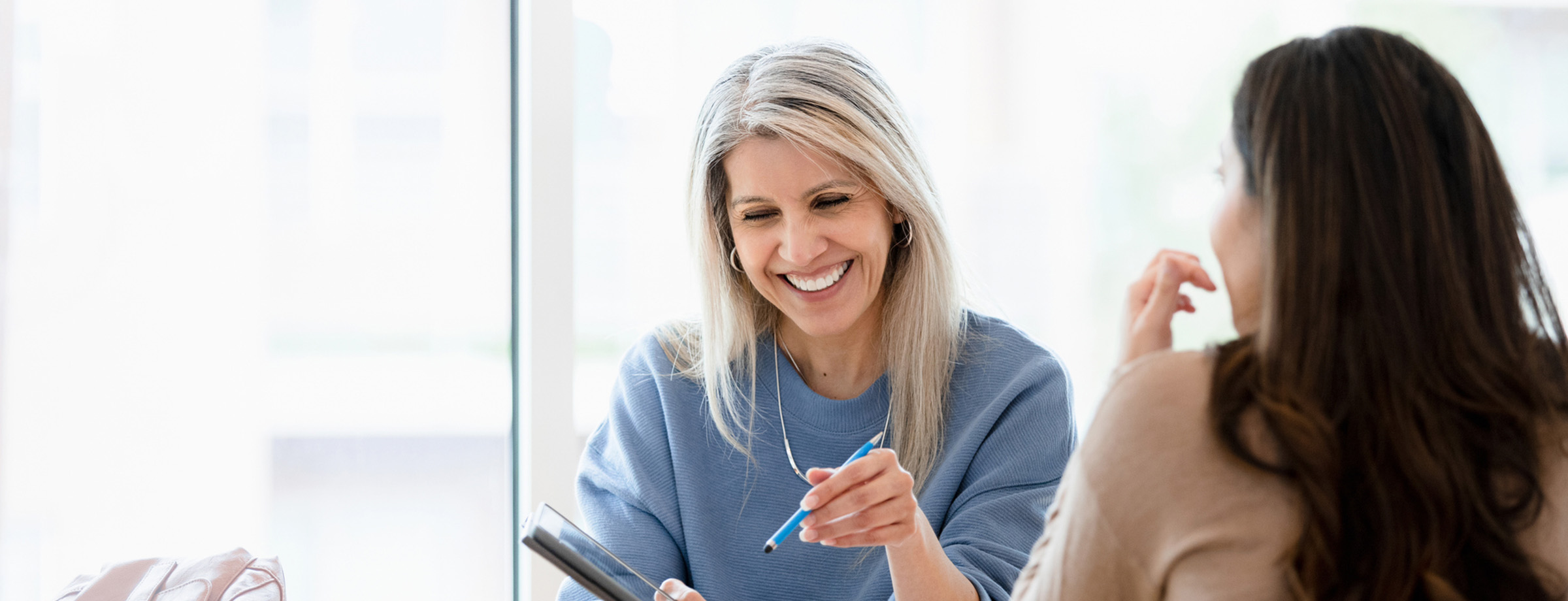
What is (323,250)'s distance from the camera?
1585 mm

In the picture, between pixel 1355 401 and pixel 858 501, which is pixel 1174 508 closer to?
pixel 1355 401

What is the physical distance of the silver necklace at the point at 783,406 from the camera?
A: 1.36m

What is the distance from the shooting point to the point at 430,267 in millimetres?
1618

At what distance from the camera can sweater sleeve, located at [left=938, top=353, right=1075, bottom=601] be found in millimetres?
1178

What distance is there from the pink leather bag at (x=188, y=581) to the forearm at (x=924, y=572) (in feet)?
2.27

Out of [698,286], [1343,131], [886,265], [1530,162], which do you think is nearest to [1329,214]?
[1343,131]

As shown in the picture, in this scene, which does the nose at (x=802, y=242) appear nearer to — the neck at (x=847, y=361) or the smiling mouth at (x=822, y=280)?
the smiling mouth at (x=822, y=280)

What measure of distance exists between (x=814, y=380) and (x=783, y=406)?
0.24ft

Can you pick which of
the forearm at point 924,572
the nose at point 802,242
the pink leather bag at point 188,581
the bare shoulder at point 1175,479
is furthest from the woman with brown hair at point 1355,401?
the pink leather bag at point 188,581

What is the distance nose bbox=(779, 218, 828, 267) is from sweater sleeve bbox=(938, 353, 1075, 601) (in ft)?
0.99

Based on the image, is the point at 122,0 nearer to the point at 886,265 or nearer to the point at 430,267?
the point at 430,267

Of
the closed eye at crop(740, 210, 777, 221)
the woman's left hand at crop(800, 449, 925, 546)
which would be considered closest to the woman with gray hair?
the closed eye at crop(740, 210, 777, 221)

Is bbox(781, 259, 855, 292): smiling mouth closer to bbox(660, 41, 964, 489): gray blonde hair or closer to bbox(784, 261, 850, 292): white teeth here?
bbox(784, 261, 850, 292): white teeth

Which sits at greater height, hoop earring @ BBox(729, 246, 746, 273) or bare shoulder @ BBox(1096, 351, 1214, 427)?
hoop earring @ BBox(729, 246, 746, 273)
